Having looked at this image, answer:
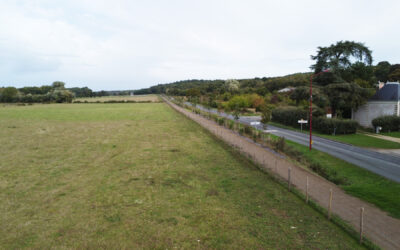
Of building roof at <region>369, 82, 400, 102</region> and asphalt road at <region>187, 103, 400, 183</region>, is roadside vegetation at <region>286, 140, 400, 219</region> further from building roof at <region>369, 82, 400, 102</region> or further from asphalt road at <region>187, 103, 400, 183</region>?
building roof at <region>369, 82, 400, 102</region>

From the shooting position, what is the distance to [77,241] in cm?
793

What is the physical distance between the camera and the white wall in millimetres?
31706

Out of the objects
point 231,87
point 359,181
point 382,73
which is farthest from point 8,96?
point 382,73

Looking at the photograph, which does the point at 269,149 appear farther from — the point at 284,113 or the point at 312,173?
the point at 284,113

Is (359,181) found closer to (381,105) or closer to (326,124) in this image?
(326,124)

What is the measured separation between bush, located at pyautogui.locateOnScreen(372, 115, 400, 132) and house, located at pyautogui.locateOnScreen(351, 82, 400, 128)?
207 centimetres

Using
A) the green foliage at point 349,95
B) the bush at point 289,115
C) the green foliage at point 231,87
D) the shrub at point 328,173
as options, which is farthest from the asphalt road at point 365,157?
the green foliage at point 231,87

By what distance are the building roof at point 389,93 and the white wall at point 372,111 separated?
0.84 metres

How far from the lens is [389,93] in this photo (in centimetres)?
3306

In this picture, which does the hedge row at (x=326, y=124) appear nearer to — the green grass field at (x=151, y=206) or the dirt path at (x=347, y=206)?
the dirt path at (x=347, y=206)

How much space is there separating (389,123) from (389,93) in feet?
19.4

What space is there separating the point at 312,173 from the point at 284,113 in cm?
2561

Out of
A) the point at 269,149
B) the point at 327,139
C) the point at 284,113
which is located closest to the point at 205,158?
the point at 269,149

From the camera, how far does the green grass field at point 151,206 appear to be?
314 inches
